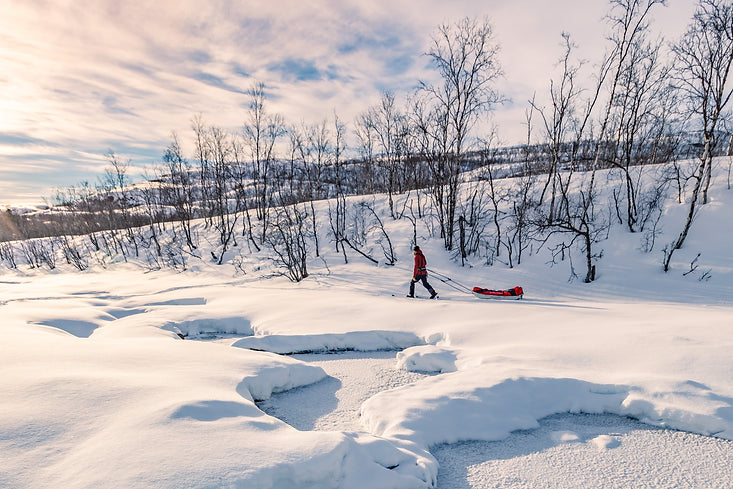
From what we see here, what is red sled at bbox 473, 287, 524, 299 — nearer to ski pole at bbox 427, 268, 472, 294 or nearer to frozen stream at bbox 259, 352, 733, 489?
ski pole at bbox 427, 268, 472, 294

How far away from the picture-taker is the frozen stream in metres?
3.21

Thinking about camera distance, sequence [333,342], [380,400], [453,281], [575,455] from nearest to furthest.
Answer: [575,455] < [380,400] < [333,342] < [453,281]

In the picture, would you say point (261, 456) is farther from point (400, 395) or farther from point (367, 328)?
point (367, 328)

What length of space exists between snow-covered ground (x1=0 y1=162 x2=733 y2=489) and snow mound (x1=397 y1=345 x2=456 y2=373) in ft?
0.09

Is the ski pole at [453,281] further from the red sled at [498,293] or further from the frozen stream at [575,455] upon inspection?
the frozen stream at [575,455]

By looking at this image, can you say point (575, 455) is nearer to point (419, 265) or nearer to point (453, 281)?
point (419, 265)

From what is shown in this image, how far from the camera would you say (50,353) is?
4.57 metres

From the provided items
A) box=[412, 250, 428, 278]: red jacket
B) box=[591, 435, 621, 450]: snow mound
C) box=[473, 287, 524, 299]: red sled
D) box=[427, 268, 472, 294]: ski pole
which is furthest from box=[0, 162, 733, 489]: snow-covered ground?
box=[427, 268, 472, 294]: ski pole

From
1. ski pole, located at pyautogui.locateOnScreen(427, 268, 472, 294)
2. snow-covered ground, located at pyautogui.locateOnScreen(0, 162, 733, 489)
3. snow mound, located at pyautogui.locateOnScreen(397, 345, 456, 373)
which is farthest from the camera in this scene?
ski pole, located at pyautogui.locateOnScreen(427, 268, 472, 294)

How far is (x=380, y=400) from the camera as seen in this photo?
4566mm

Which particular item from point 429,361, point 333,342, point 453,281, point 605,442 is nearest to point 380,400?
point 429,361

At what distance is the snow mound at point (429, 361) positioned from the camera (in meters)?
5.89

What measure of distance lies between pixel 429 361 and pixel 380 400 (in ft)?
5.59

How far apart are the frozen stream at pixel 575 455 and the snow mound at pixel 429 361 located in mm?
1488
